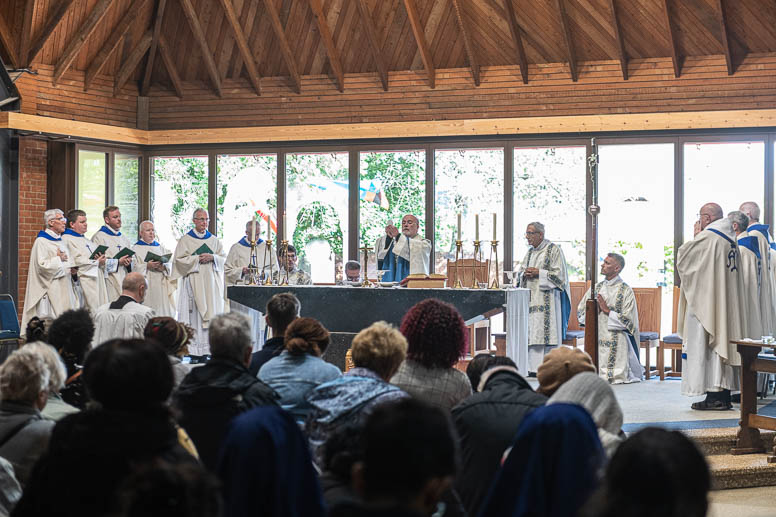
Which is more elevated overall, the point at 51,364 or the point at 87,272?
the point at 87,272

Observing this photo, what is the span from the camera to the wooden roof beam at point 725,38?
10945 millimetres

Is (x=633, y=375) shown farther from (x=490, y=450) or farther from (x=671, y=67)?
(x=490, y=450)

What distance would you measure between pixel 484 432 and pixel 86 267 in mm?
8155

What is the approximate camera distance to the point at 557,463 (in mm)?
2438

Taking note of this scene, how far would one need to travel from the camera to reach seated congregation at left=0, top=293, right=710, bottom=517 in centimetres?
173

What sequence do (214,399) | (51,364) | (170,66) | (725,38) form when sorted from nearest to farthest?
(51,364), (214,399), (725,38), (170,66)

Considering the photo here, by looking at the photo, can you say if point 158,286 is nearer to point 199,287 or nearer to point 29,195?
point 199,287

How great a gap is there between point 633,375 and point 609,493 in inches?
334

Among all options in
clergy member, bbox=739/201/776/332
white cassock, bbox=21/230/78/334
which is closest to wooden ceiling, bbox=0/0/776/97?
white cassock, bbox=21/230/78/334

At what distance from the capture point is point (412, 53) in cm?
1280

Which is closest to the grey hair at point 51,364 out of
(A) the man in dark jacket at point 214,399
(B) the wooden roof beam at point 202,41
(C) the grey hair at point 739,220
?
(A) the man in dark jacket at point 214,399

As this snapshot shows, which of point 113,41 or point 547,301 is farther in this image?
point 113,41

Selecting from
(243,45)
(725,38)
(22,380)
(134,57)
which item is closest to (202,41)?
(243,45)

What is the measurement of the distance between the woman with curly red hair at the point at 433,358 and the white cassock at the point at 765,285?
5282 millimetres
